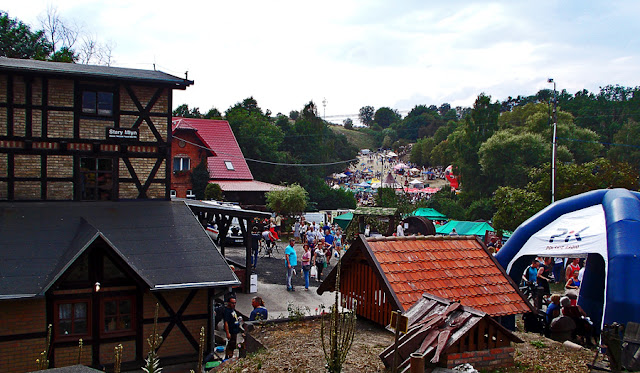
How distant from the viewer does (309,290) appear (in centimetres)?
1816

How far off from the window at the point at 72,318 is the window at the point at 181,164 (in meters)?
21.1

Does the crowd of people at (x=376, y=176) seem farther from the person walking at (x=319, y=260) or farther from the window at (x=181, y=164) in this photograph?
the person walking at (x=319, y=260)

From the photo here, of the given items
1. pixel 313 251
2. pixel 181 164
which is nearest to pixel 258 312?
pixel 313 251

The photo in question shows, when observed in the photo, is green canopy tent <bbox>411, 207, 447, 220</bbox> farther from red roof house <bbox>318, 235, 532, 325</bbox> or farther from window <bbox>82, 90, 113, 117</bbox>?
red roof house <bbox>318, 235, 532, 325</bbox>

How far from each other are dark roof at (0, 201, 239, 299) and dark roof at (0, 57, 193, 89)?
132 inches

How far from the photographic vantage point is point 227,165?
3750 cm

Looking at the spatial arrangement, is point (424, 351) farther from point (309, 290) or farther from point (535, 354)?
point (309, 290)

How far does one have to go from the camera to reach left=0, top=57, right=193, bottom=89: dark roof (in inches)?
546

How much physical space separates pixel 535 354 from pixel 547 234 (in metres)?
5.26

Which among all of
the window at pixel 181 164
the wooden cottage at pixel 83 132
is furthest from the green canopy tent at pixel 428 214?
the wooden cottage at pixel 83 132

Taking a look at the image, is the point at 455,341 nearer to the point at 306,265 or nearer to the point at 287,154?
the point at 306,265

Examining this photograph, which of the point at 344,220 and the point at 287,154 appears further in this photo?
the point at 287,154

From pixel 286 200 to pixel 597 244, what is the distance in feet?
72.9

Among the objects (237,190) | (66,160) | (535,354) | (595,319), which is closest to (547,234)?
(595,319)
